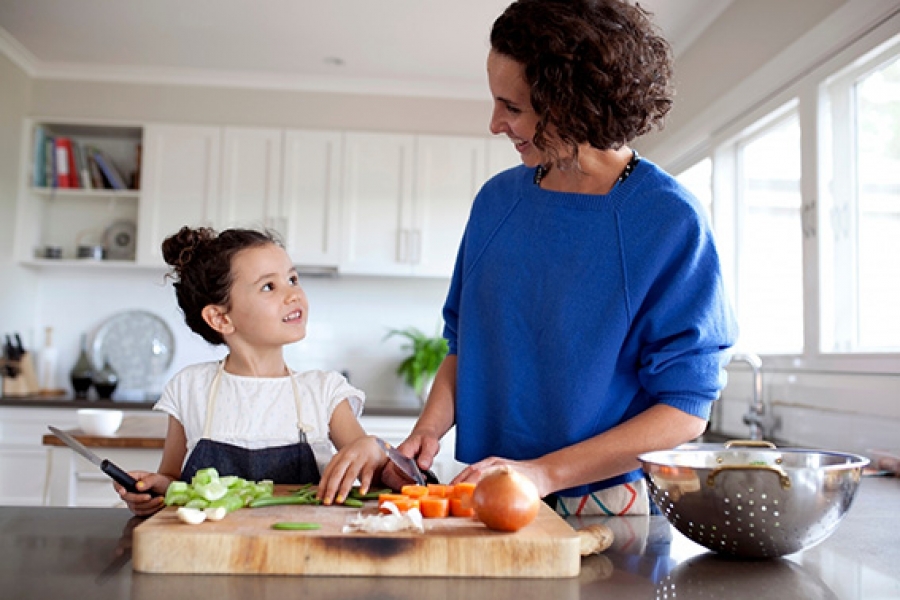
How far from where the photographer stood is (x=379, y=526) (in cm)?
87

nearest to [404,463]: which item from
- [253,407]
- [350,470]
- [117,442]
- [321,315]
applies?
[350,470]

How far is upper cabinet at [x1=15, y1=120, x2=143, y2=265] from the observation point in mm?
4535

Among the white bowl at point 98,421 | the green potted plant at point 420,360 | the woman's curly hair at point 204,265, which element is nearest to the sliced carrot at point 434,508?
the woman's curly hair at point 204,265

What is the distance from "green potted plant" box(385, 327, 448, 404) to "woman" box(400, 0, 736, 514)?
3111mm

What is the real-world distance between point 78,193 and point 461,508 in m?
4.22

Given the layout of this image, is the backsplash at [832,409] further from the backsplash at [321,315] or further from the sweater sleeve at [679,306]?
A: the backsplash at [321,315]

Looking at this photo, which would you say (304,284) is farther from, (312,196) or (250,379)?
(250,379)

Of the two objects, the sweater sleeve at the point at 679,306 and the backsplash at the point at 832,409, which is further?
the backsplash at the point at 832,409

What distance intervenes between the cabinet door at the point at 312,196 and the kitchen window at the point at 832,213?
2.21 metres

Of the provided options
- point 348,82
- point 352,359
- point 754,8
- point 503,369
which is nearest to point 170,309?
point 352,359

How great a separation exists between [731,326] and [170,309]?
13.4ft

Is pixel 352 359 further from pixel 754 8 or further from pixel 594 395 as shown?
pixel 594 395

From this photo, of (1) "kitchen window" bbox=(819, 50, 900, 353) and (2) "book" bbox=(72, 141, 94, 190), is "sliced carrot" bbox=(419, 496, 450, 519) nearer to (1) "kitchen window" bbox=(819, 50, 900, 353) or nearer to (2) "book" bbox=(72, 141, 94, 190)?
(1) "kitchen window" bbox=(819, 50, 900, 353)

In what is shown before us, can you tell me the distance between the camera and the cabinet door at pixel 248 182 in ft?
15.0
